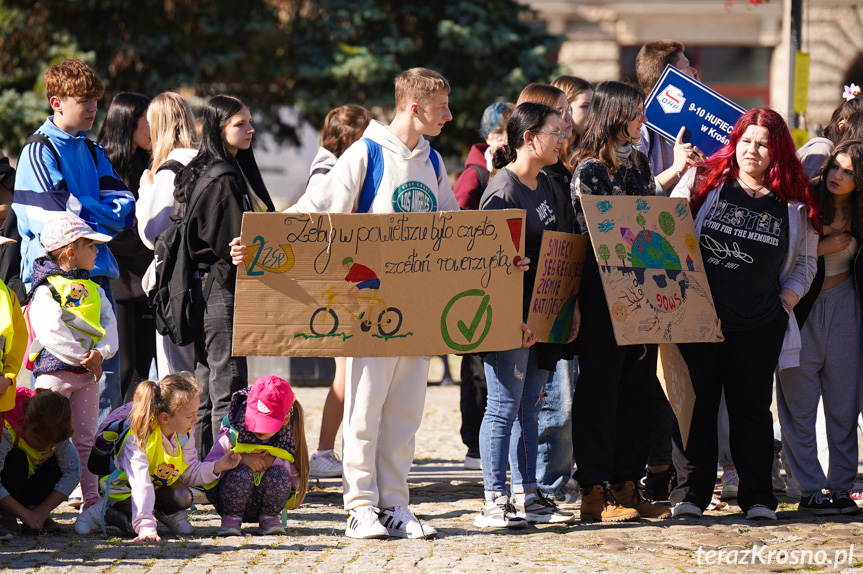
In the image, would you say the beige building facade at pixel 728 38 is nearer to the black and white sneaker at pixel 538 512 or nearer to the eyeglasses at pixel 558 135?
the eyeglasses at pixel 558 135

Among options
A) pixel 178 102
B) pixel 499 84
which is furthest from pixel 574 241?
pixel 499 84

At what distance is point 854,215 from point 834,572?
2121 mm

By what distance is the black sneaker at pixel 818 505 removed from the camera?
19.0ft

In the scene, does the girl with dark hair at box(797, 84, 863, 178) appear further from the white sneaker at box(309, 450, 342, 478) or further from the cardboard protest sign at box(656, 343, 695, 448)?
the white sneaker at box(309, 450, 342, 478)

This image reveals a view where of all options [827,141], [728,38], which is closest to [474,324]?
[827,141]

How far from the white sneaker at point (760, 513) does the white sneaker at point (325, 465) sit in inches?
105

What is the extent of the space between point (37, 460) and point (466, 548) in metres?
2.11

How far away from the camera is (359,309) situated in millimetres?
5008

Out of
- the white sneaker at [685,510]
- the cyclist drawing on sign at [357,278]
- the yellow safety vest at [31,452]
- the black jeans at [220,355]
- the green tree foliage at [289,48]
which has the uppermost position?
the green tree foliage at [289,48]

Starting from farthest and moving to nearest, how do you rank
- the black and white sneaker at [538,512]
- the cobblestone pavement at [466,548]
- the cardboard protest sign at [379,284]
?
the black and white sneaker at [538,512], the cardboard protest sign at [379,284], the cobblestone pavement at [466,548]

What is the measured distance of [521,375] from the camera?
5.37 meters

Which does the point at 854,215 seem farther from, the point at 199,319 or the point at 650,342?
the point at 199,319

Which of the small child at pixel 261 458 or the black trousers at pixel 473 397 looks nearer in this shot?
the small child at pixel 261 458

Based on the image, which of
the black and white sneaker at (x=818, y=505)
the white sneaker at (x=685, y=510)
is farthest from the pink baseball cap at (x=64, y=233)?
the black and white sneaker at (x=818, y=505)
